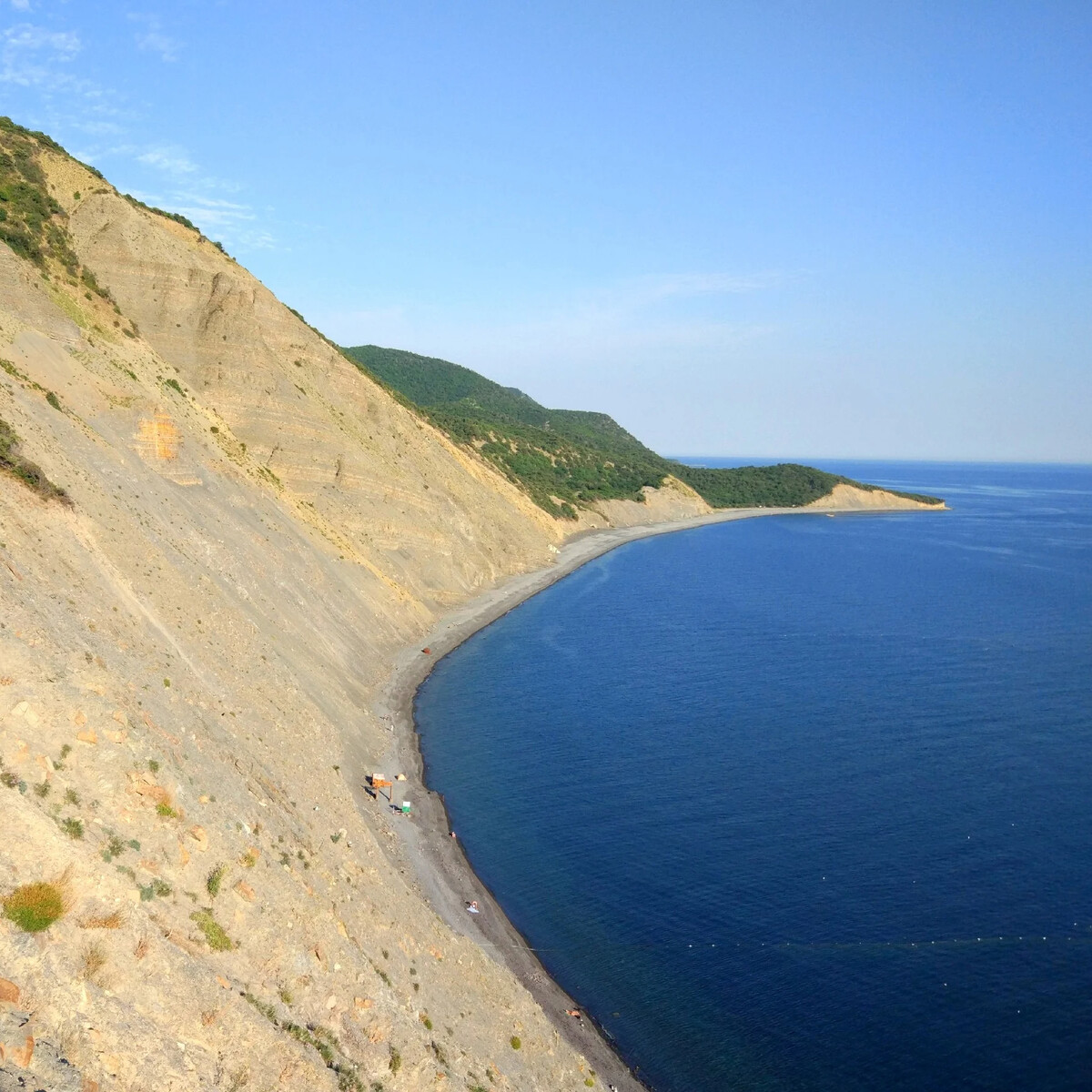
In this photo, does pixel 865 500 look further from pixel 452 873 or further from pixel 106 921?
pixel 106 921

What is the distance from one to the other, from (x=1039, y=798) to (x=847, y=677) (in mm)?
18005

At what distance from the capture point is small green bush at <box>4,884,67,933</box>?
1311 cm

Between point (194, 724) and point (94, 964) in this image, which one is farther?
point (194, 724)

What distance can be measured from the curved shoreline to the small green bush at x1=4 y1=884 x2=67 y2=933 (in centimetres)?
1385

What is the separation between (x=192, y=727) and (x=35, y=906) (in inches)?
394

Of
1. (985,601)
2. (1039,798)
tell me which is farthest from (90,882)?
(985,601)

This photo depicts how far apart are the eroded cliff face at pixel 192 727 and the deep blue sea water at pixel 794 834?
4.16m

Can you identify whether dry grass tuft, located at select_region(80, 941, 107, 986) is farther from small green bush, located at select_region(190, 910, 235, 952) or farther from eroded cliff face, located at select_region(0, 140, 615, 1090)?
small green bush, located at select_region(190, 910, 235, 952)

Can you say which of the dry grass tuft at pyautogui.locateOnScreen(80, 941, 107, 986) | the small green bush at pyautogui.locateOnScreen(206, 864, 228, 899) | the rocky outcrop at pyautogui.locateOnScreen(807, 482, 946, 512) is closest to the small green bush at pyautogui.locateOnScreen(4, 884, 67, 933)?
the dry grass tuft at pyautogui.locateOnScreen(80, 941, 107, 986)

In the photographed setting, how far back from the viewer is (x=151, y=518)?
34.5 m

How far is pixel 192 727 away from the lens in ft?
76.4

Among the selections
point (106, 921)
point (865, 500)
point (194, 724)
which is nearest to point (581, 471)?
point (865, 500)

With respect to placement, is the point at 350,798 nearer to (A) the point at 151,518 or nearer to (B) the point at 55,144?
(A) the point at 151,518

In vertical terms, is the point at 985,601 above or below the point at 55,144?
below
